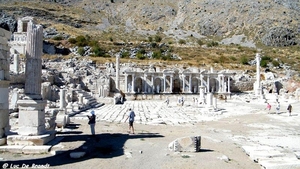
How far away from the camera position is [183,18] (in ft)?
421

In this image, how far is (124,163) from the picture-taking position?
9.88 metres

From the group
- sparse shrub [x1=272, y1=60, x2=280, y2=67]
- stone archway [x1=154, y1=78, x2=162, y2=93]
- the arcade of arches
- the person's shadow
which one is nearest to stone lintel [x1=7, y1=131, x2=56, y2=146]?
the person's shadow

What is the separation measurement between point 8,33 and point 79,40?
76657mm

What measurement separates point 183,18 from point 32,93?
399 feet

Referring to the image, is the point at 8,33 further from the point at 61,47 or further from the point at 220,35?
the point at 220,35

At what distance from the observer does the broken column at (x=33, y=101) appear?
11484mm

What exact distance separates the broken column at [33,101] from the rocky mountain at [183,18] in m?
94.5

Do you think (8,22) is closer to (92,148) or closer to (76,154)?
(92,148)

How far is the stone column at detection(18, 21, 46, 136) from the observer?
11.6 m

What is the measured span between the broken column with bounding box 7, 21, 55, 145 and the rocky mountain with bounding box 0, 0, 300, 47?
3720 inches

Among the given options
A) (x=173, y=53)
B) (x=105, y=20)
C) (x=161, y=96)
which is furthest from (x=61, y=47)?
(x=105, y=20)

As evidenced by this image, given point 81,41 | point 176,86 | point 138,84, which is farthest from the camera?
point 81,41

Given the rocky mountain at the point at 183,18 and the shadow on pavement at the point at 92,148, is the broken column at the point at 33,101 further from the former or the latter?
the rocky mountain at the point at 183,18

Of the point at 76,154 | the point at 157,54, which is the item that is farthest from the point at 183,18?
the point at 76,154
